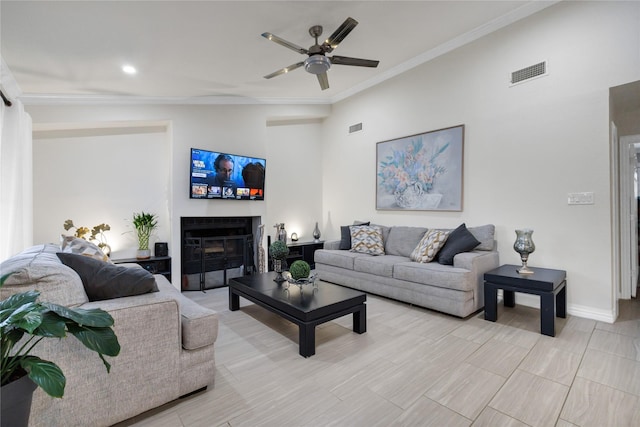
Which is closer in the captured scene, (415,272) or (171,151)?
(415,272)

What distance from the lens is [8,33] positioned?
8.93 ft

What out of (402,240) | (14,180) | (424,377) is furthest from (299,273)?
(14,180)

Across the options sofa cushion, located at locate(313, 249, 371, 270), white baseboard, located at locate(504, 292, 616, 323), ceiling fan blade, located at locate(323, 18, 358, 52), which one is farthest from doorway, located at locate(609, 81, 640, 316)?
ceiling fan blade, located at locate(323, 18, 358, 52)

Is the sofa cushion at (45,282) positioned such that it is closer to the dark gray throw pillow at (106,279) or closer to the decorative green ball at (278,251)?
the dark gray throw pillow at (106,279)

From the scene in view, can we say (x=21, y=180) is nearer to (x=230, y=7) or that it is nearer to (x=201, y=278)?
(x=201, y=278)

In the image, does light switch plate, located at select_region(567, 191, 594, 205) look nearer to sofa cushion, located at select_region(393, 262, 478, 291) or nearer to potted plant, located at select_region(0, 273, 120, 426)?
sofa cushion, located at select_region(393, 262, 478, 291)

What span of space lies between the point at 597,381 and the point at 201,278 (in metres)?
4.26

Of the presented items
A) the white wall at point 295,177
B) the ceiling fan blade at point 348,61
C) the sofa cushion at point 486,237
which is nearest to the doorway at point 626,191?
the sofa cushion at point 486,237

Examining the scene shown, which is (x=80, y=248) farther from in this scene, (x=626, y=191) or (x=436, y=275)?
(x=626, y=191)

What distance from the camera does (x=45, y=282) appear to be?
1.42 metres

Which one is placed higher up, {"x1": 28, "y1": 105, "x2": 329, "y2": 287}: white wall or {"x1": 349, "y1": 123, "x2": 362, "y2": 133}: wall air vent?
{"x1": 349, "y1": 123, "x2": 362, "y2": 133}: wall air vent

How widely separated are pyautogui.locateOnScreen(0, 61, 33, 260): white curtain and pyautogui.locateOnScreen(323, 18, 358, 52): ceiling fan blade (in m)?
3.40

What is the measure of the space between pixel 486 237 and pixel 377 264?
128 cm

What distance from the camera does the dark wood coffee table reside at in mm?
2277
